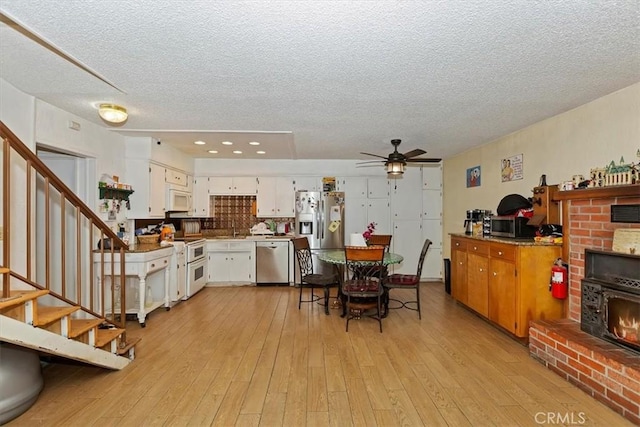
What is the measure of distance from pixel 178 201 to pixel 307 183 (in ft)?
7.51

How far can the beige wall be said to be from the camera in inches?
104

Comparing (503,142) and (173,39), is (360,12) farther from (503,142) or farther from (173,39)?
(503,142)

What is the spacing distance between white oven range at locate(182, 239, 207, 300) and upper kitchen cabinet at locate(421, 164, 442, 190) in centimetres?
423

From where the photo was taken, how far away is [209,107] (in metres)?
3.17

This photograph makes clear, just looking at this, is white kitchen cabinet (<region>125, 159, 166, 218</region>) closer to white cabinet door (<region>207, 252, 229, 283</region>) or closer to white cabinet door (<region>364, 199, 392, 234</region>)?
white cabinet door (<region>207, 252, 229, 283</region>)

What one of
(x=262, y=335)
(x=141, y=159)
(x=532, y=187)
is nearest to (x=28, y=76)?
(x=141, y=159)

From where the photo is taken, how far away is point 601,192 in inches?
103

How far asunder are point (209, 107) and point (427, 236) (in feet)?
15.1

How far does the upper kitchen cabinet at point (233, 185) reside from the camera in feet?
19.7

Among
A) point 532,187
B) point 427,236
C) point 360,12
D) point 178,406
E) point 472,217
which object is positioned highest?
point 360,12

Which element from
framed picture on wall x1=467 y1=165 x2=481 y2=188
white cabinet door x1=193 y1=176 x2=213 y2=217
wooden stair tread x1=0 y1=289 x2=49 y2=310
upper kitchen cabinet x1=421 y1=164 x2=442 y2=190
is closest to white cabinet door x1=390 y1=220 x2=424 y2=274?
upper kitchen cabinet x1=421 y1=164 x2=442 y2=190

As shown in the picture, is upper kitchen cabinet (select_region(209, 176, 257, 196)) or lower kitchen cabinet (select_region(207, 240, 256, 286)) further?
upper kitchen cabinet (select_region(209, 176, 257, 196))

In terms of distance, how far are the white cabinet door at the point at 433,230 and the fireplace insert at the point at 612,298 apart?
340 cm

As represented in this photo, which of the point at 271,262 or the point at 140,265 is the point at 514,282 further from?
the point at 140,265
